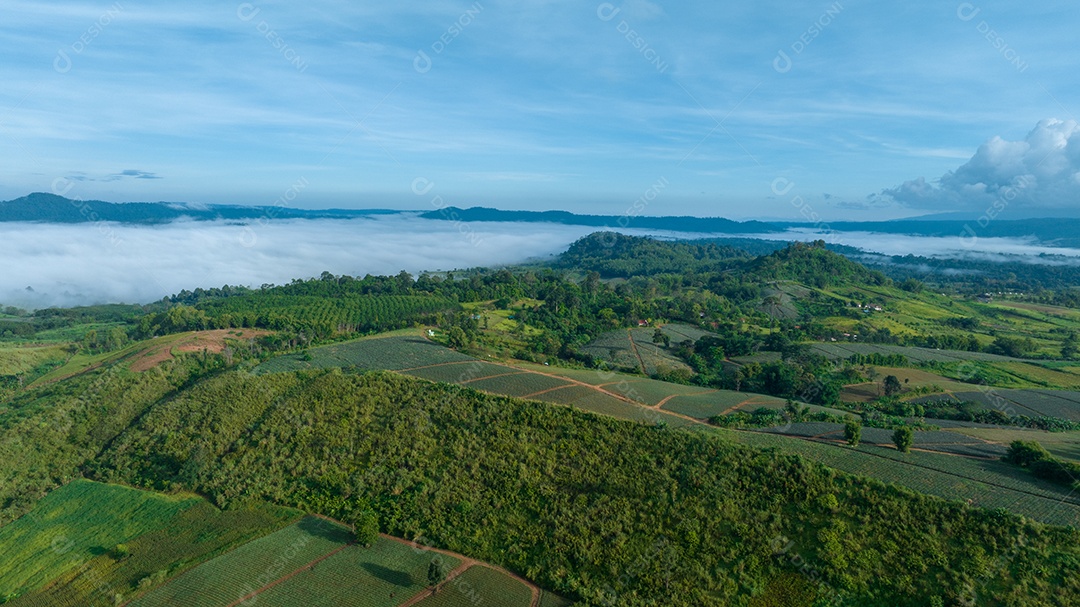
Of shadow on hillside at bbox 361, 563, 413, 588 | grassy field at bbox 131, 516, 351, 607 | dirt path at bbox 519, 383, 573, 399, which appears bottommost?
grassy field at bbox 131, 516, 351, 607

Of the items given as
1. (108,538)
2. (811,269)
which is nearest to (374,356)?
(108,538)

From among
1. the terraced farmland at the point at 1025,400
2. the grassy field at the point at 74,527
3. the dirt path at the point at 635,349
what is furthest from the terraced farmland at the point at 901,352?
the grassy field at the point at 74,527

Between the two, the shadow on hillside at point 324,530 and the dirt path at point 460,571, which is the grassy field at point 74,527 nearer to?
the shadow on hillside at point 324,530

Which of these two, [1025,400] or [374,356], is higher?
[374,356]

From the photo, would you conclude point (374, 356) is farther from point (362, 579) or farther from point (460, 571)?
point (460, 571)

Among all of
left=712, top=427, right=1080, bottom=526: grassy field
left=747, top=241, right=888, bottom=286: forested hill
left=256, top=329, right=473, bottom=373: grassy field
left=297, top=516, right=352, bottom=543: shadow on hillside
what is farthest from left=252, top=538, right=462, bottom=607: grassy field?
left=747, top=241, right=888, bottom=286: forested hill

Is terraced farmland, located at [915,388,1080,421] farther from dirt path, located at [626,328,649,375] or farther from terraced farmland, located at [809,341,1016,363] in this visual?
dirt path, located at [626,328,649,375]
